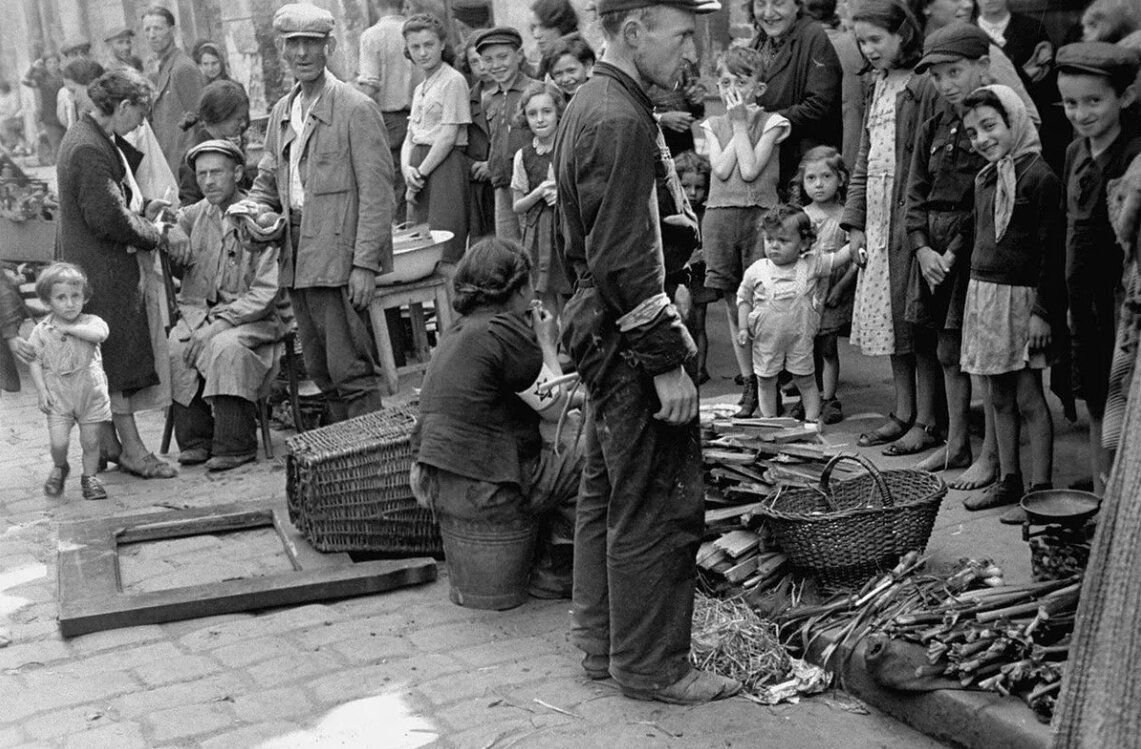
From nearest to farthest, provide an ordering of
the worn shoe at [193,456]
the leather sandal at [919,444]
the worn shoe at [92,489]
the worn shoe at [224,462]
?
the leather sandal at [919,444]
the worn shoe at [92,489]
the worn shoe at [224,462]
the worn shoe at [193,456]

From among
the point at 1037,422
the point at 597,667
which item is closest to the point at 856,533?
the point at 597,667

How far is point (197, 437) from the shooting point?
858cm

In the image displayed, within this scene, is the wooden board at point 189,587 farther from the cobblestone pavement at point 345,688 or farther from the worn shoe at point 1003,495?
the worn shoe at point 1003,495

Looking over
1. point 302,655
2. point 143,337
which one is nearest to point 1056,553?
point 302,655

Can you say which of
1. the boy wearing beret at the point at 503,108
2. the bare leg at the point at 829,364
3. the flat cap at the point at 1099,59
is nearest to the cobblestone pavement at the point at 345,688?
the flat cap at the point at 1099,59

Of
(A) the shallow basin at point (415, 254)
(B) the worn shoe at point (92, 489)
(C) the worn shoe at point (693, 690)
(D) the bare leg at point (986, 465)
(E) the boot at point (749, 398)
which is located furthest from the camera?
(A) the shallow basin at point (415, 254)

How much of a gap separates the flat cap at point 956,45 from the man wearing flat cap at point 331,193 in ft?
9.98

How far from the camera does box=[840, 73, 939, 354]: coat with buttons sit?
21.8 ft

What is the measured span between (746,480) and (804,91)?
10.3 ft

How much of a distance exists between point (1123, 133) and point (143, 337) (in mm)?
→ 5403

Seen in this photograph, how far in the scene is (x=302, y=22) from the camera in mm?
7516

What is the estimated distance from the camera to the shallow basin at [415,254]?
348 inches

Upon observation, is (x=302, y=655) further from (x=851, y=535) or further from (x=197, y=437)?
(x=197, y=437)

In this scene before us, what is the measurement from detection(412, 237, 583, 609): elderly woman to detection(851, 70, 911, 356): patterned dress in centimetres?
190
